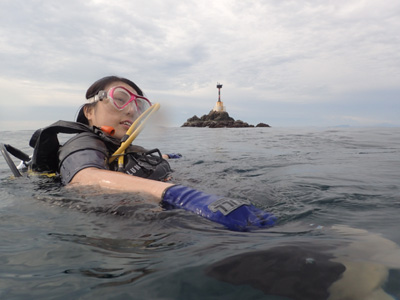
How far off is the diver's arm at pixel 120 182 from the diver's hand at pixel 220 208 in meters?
0.08

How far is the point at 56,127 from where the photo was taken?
2.90m

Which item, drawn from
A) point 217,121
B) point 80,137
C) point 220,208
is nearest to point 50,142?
point 80,137

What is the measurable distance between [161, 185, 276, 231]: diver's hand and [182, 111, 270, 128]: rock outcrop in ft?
160

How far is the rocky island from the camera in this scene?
51.6 metres

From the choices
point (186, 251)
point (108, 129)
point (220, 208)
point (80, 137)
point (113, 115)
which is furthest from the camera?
point (113, 115)

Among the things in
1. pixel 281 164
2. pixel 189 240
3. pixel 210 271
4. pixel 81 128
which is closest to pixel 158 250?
pixel 189 240

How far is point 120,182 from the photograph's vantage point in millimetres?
2045

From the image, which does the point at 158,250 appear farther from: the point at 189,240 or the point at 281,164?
the point at 281,164

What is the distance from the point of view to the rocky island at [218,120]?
169 ft

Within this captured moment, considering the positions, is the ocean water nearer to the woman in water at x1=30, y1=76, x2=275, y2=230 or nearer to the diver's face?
the woman in water at x1=30, y1=76, x2=275, y2=230

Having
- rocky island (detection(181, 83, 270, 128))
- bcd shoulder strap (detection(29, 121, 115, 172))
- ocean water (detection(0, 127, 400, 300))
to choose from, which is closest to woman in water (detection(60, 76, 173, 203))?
ocean water (detection(0, 127, 400, 300))

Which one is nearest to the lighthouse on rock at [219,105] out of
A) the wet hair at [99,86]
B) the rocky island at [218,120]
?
the rocky island at [218,120]

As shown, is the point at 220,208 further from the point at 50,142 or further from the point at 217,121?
the point at 217,121

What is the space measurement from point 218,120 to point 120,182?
5160cm
